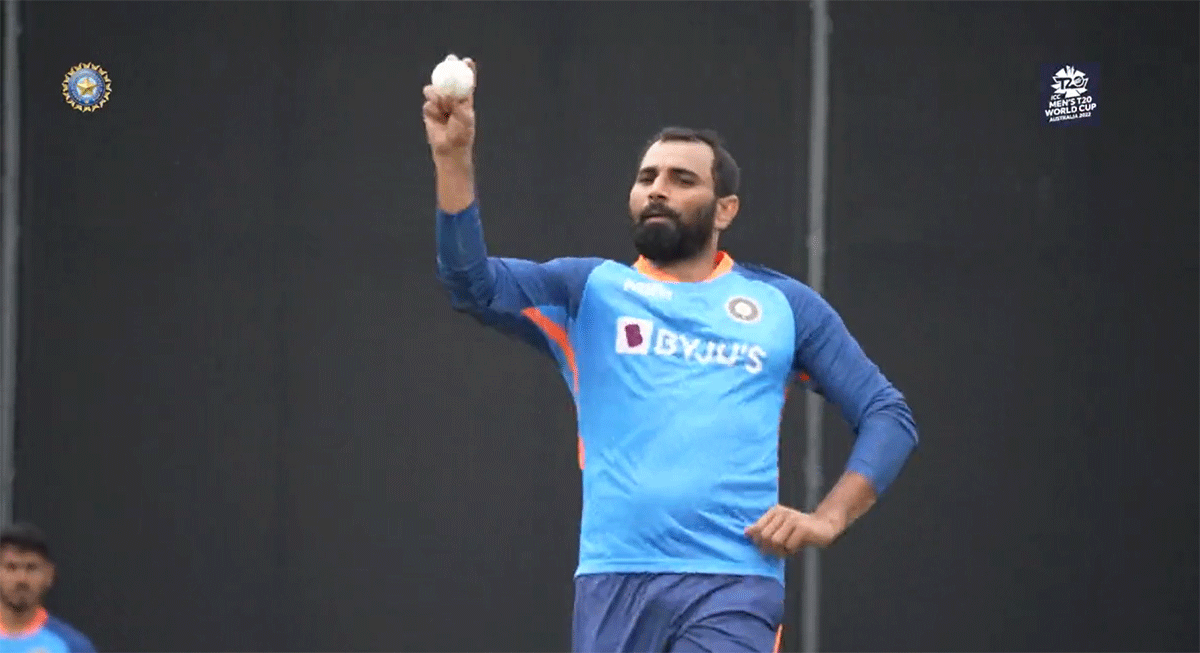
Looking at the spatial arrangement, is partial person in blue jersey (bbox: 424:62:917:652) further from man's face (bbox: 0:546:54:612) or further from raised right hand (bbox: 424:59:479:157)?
man's face (bbox: 0:546:54:612)

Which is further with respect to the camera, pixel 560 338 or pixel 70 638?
pixel 70 638

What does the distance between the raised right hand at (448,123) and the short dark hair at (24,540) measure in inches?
118

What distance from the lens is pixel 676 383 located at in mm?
4289

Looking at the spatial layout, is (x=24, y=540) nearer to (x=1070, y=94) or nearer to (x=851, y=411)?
(x=851, y=411)

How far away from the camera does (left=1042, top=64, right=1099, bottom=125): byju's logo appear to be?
752 cm

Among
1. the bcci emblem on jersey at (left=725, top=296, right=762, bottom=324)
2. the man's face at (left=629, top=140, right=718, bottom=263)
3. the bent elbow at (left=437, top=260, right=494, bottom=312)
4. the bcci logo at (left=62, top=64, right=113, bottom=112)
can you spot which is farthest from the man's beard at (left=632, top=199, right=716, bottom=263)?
the bcci logo at (left=62, top=64, right=113, bottom=112)

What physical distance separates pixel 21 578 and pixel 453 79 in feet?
10.4

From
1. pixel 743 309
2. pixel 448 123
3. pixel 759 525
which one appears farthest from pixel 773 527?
pixel 448 123

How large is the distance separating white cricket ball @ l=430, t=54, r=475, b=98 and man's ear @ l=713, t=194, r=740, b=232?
2.55 ft

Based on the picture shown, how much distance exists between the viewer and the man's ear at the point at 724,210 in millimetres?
4539

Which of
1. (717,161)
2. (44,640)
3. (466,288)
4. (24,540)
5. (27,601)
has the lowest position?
(44,640)

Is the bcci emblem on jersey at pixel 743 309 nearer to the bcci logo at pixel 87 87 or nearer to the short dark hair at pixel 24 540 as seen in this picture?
the short dark hair at pixel 24 540

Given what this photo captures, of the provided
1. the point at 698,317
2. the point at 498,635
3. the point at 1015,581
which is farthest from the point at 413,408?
the point at 698,317

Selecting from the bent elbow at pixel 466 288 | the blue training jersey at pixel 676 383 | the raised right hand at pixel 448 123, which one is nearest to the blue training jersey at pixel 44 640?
the blue training jersey at pixel 676 383
